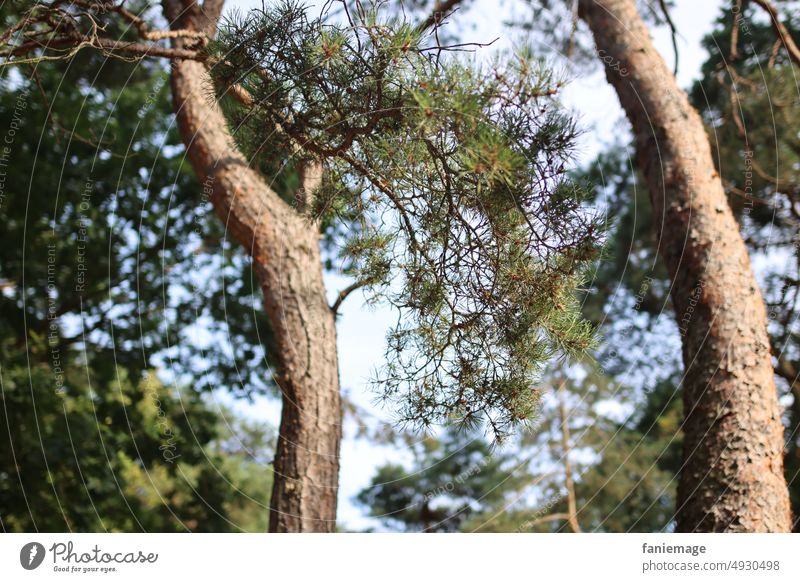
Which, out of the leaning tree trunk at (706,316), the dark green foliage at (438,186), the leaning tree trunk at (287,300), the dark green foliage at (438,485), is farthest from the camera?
the dark green foliage at (438,485)

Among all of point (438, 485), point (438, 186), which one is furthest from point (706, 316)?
point (438, 485)

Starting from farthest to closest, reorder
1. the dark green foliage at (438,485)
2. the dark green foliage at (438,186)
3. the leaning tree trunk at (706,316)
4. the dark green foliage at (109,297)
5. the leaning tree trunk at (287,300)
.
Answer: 1. the dark green foliage at (438,485)
2. the dark green foliage at (109,297)
3. the leaning tree trunk at (287,300)
4. the leaning tree trunk at (706,316)
5. the dark green foliage at (438,186)

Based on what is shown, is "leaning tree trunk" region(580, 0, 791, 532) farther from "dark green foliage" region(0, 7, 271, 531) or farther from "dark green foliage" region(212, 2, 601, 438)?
"dark green foliage" region(0, 7, 271, 531)

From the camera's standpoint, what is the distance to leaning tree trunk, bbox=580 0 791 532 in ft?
9.66

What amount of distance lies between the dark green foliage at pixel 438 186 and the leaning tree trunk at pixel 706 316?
1.16 m

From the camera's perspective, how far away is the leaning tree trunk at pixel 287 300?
3.31 meters

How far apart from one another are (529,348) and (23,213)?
231 inches

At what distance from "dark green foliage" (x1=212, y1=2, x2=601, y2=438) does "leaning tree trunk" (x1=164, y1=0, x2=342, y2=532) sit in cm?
86

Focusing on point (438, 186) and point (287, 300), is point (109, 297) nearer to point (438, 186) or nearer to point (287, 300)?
point (287, 300)

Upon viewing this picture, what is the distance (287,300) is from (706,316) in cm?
201

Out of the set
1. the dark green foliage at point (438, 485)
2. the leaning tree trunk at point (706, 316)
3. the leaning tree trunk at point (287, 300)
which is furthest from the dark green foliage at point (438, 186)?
the dark green foliage at point (438, 485)

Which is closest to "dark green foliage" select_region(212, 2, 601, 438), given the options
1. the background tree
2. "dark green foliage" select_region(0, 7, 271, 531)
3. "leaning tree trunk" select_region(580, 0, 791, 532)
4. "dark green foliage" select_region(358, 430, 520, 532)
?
the background tree

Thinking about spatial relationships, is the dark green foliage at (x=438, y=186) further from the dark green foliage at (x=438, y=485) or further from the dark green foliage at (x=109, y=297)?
the dark green foliage at (x=438, y=485)
